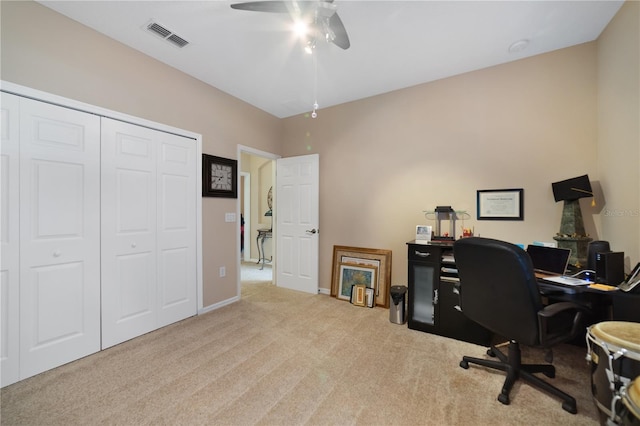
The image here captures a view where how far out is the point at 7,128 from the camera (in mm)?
1803

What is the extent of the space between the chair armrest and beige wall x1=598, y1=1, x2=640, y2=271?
0.75 meters

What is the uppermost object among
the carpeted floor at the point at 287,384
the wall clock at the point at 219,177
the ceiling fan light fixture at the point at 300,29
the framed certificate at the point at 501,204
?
the ceiling fan light fixture at the point at 300,29

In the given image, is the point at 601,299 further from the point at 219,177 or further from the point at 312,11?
the point at 219,177

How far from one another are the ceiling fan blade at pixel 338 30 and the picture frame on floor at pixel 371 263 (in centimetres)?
248

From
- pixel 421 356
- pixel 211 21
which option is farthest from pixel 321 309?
pixel 211 21

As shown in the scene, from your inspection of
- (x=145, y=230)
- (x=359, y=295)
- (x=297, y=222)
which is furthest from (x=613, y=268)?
(x=145, y=230)

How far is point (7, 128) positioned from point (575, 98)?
15.7 feet

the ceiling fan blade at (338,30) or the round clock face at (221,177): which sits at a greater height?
the ceiling fan blade at (338,30)

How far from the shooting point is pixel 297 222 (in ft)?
13.2

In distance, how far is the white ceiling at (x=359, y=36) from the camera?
6.48 ft

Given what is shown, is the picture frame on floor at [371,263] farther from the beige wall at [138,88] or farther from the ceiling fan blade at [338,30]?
the ceiling fan blade at [338,30]

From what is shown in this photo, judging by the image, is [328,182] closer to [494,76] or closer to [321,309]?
[321,309]

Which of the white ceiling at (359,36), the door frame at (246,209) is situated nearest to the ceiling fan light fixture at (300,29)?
the white ceiling at (359,36)

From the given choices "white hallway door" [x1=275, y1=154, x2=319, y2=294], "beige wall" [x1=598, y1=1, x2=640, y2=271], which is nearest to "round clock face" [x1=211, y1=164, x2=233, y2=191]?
"white hallway door" [x1=275, y1=154, x2=319, y2=294]
